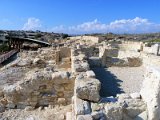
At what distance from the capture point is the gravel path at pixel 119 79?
9.50 meters

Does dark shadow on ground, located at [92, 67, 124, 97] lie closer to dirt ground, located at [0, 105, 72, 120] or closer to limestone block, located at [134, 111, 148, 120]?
dirt ground, located at [0, 105, 72, 120]

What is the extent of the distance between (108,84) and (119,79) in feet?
3.15

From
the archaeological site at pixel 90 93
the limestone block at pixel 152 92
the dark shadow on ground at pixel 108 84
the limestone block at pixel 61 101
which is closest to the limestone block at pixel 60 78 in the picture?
the archaeological site at pixel 90 93

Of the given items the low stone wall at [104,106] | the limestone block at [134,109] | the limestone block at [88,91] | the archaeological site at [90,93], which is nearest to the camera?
the low stone wall at [104,106]

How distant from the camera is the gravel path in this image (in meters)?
9.50

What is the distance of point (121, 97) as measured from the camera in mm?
6820

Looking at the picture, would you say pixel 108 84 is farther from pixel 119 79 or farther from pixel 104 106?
pixel 104 106

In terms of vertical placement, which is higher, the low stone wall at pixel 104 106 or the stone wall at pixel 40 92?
the low stone wall at pixel 104 106

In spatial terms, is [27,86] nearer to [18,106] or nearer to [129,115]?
[18,106]

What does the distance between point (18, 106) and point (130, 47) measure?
15716mm

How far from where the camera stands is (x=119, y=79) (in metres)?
11.2

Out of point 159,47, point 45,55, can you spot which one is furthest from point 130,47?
point 45,55

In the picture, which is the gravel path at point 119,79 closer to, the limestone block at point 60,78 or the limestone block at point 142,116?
the limestone block at point 60,78

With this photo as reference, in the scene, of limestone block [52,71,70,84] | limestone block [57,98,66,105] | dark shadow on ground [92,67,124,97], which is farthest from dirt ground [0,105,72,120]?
dark shadow on ground [92,67,124,97]
